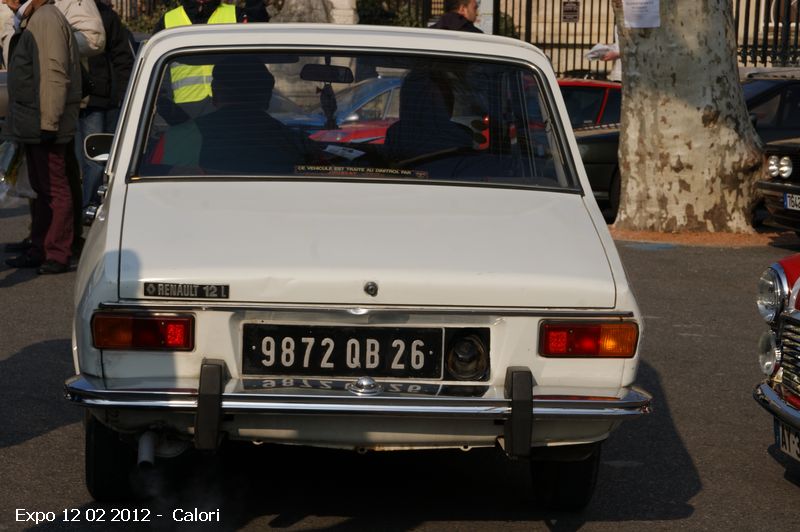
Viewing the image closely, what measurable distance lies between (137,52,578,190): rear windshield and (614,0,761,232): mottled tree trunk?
27.3 ft

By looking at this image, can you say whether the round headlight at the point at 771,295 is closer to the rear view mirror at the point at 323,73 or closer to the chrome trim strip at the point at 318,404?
the chrome trim strip at the point at 318,404

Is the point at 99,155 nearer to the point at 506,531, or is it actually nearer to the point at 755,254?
the point at 506,531

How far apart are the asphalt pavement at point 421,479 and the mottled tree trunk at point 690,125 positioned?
6.07 metres

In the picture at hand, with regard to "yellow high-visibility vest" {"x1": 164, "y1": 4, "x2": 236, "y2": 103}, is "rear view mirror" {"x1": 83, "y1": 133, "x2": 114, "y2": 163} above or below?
below

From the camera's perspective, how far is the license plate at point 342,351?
4363 millimetres

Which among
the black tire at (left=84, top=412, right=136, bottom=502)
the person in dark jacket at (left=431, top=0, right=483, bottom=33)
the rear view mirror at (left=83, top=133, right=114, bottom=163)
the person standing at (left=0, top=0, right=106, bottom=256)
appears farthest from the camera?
the person in dark jacket at (left=431, top=0, right=483, bottom=33)

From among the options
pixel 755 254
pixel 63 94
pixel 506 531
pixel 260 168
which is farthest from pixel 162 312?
pixel 755 254

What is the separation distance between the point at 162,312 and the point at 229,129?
4.16 feet

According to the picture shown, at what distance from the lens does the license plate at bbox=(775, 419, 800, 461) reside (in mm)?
5219

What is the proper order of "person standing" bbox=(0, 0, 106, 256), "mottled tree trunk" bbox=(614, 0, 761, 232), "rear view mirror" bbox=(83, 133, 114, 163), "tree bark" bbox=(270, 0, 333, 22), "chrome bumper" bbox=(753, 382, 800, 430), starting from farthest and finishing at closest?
"tree bark" bbox=(270, 0, 333, 22) → "mottled tree trunk" bbox=(614, 0, 761, 232) → "person standing" bbox=(0, 0, 106, 256) → "rear view mirror" bbox=(83, 133, 114, 163) → "chrome bumper" bbox=(753, 382, 800, 430)

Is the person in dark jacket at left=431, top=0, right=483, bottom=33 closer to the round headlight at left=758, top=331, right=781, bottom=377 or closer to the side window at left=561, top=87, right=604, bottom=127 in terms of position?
the side window at left=561, top=87, right=604, bottom=127

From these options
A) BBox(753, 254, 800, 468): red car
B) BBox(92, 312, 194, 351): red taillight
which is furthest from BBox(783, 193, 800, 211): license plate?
BBox(92, 312, 194, 351): red taillight

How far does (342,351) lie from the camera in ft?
14.4

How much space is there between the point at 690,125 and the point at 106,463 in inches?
385
